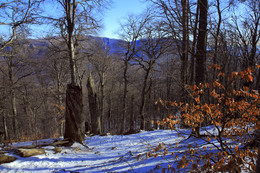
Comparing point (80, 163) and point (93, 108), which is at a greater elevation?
point (93, 108)

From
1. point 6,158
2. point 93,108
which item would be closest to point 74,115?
point 6,158

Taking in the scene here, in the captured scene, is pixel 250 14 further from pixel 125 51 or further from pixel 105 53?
pixel 105 53

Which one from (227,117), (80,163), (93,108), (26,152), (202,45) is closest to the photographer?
(227,117)

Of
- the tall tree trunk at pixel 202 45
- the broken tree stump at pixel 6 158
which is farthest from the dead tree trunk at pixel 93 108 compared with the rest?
the tall tree trunk at pixel 202 45

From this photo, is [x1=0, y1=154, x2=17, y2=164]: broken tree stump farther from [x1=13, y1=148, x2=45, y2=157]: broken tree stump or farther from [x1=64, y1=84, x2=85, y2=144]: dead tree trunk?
[x1=64, y1=84, x2=85, y2=144]: dead tree trunk

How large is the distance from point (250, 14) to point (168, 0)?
9.02 meters

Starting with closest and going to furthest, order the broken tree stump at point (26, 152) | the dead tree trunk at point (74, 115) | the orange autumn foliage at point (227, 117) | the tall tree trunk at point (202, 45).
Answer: the orange autumn foliage at point (227, 117) < the broken tree stump at point (26, 152) < the tall tree trunk at point (202, 45) < the dead tree trunk at point (74, 115)

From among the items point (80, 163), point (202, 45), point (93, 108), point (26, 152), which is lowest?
point (80, 163)

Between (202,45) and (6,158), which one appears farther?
(202,45)

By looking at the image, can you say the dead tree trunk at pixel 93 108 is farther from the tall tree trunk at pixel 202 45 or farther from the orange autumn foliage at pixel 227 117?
the orange autumn foliage at pixel 227 117

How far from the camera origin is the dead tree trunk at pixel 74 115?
7.72m

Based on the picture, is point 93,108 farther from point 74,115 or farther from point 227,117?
point 227,117

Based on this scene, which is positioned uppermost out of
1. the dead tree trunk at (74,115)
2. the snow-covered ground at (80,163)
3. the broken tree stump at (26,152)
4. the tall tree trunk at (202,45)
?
the tall tree trunk at (202,45)

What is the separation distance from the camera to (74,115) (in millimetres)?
7762
